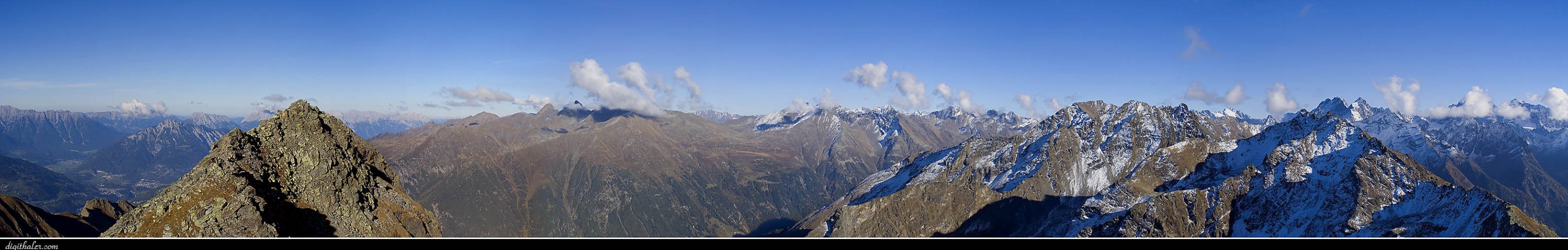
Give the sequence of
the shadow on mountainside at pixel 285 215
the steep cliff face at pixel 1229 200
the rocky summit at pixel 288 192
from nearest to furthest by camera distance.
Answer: the rocky summit at pixel 288 192, the shadow on mountainside at pixel 285 215, the steep cliff face at pixel 1229 200

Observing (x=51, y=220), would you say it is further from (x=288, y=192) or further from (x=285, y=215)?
(x=285, y=215)

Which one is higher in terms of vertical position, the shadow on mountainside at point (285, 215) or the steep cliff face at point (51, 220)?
the shadow on mountainside at point (285, 215)

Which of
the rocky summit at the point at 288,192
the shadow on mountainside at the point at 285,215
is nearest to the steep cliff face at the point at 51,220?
the rocky summit at the point at 288,192

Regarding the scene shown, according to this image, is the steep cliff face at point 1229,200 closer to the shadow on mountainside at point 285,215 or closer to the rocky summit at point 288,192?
the rocky summit at point 288,192

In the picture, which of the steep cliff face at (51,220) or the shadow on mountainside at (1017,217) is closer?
the steep cliff face at (51,220)

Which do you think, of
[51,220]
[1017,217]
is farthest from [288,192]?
[1017,217]

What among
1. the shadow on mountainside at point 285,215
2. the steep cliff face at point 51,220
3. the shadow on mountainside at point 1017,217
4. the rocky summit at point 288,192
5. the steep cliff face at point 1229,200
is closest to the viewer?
the rocky summit at point 288,192

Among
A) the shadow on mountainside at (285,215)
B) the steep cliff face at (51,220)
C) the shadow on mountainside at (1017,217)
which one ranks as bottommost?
the steep cliff face at (51,220)
